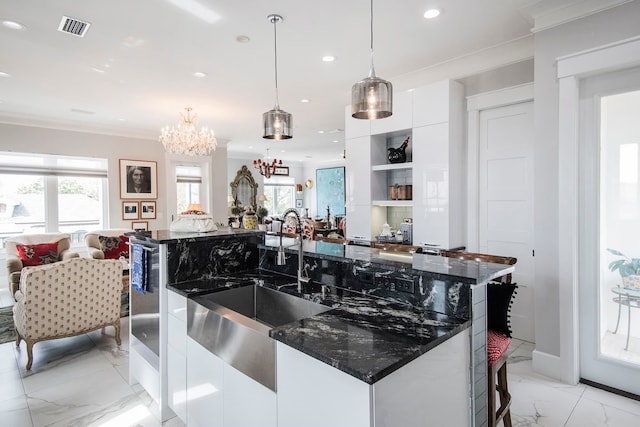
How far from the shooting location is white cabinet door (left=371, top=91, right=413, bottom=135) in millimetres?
3902

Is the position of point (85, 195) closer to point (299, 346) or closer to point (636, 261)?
point (299, 346)

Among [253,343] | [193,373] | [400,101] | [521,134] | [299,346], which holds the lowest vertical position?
[193,373]

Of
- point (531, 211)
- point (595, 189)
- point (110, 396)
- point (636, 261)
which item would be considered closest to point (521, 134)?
point (531, 211)

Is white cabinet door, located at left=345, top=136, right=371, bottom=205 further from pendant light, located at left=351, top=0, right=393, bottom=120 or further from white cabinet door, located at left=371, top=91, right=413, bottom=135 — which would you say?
pendant light, located at left=351, top=0, right=393, bottom=120

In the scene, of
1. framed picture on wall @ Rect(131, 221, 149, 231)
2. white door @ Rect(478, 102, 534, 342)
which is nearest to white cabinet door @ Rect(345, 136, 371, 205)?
white door @ Rect(478, 102, 534, 342)

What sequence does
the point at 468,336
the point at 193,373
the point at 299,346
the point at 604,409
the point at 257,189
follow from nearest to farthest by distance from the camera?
the point at 299,346, the point at 468,336, the point at 193,373, the point at 604,409, the point at 257,189

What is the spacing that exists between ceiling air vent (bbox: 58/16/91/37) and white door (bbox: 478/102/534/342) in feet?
12.2

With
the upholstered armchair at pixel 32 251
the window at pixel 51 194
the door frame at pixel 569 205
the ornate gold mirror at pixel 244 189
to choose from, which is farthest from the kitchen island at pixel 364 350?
the ornate gold mirror at pixel 244 189

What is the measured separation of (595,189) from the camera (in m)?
2.59

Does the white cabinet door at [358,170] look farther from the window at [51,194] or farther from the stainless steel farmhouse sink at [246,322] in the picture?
the window at [51,194]

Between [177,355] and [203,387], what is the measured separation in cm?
35

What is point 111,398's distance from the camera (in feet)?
8.54

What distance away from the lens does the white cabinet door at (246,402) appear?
1.41 metres

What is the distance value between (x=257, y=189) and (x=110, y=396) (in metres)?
9.11
